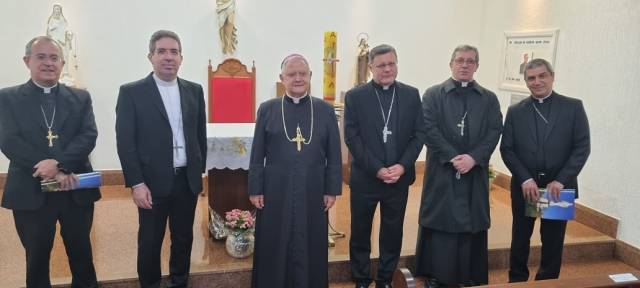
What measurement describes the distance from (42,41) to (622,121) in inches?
176

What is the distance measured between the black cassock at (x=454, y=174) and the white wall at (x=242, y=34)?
3.06 meters

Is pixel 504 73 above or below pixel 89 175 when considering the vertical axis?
above

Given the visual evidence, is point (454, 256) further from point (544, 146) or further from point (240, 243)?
point (240, 243)

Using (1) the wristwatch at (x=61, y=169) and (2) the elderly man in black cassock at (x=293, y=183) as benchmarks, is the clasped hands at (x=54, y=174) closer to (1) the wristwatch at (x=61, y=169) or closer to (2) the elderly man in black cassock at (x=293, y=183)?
(1) the wristwatch at (x=61, y=169)

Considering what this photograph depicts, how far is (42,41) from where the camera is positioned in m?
2.57

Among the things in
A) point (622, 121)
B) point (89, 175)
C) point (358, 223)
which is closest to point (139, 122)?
point (89, 175)

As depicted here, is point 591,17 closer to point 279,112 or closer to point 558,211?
point 558,211

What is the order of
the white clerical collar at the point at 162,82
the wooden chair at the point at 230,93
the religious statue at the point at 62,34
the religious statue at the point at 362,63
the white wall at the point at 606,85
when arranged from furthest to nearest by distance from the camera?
1. the religious statue at the point at 362,63
2. the wooden chair at the point at 230,93
3. the religious statue at the point at 62,34
4. the white wall at the point at 606,85
5. the white clerical collar at the point at 162,82

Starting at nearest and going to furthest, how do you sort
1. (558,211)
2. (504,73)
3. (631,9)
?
(558,211), (631,9), (504,73)

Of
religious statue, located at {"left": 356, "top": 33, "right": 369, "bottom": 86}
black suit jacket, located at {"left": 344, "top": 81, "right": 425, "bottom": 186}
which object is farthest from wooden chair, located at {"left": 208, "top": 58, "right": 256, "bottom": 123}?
black suit jacket, located at {"left": 344, "top": 81, "right": 425, "bottom": 186}

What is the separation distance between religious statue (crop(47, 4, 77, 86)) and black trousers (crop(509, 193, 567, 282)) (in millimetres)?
4520

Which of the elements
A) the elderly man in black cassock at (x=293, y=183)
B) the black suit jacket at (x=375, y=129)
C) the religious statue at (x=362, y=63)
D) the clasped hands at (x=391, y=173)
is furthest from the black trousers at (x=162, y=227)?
the religious statue at (x=362, y=63)

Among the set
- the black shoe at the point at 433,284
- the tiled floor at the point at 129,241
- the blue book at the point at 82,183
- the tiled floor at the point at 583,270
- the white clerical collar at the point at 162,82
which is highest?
the white clerical collar at the point at 162,82

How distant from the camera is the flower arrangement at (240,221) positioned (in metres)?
3.58
